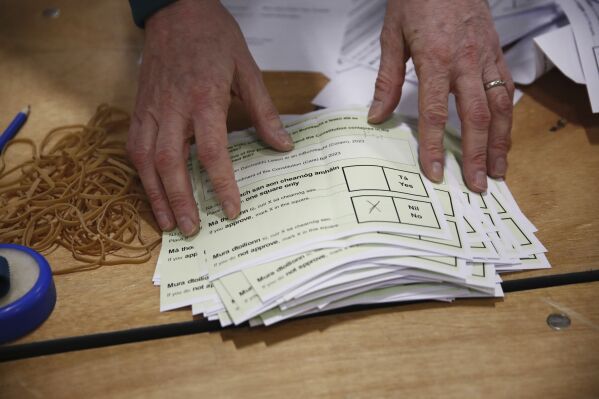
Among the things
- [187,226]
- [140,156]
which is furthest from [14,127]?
[187,226]

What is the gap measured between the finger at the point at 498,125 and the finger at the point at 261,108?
0.31 m

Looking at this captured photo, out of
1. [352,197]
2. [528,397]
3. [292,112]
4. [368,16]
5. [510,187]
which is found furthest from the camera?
[368,16]

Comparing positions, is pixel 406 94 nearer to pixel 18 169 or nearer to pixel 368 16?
pixel 368 16

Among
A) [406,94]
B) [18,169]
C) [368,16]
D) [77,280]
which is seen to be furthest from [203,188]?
[368,16]

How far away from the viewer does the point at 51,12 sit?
1294mm

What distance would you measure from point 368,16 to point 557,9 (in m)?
0.37

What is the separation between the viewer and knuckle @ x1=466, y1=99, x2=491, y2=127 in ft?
2.85

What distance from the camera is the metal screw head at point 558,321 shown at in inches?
28.6

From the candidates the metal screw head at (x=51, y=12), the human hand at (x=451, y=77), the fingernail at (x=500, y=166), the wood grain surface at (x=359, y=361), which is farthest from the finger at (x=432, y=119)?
the metal screw head at (x=51, y=12)

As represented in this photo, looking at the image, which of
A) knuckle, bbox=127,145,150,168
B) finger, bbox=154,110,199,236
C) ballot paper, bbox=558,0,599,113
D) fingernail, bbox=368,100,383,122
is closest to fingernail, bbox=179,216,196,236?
finger, bbox=154,110,199,236

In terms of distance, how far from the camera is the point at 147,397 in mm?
656

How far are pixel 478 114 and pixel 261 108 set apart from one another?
1.05 ft

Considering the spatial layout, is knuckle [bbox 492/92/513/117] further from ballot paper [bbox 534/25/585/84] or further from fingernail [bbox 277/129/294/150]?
fingernail [bbox 277/129/294/150]

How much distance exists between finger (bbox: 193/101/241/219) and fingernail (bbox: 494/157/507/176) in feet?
1.31
